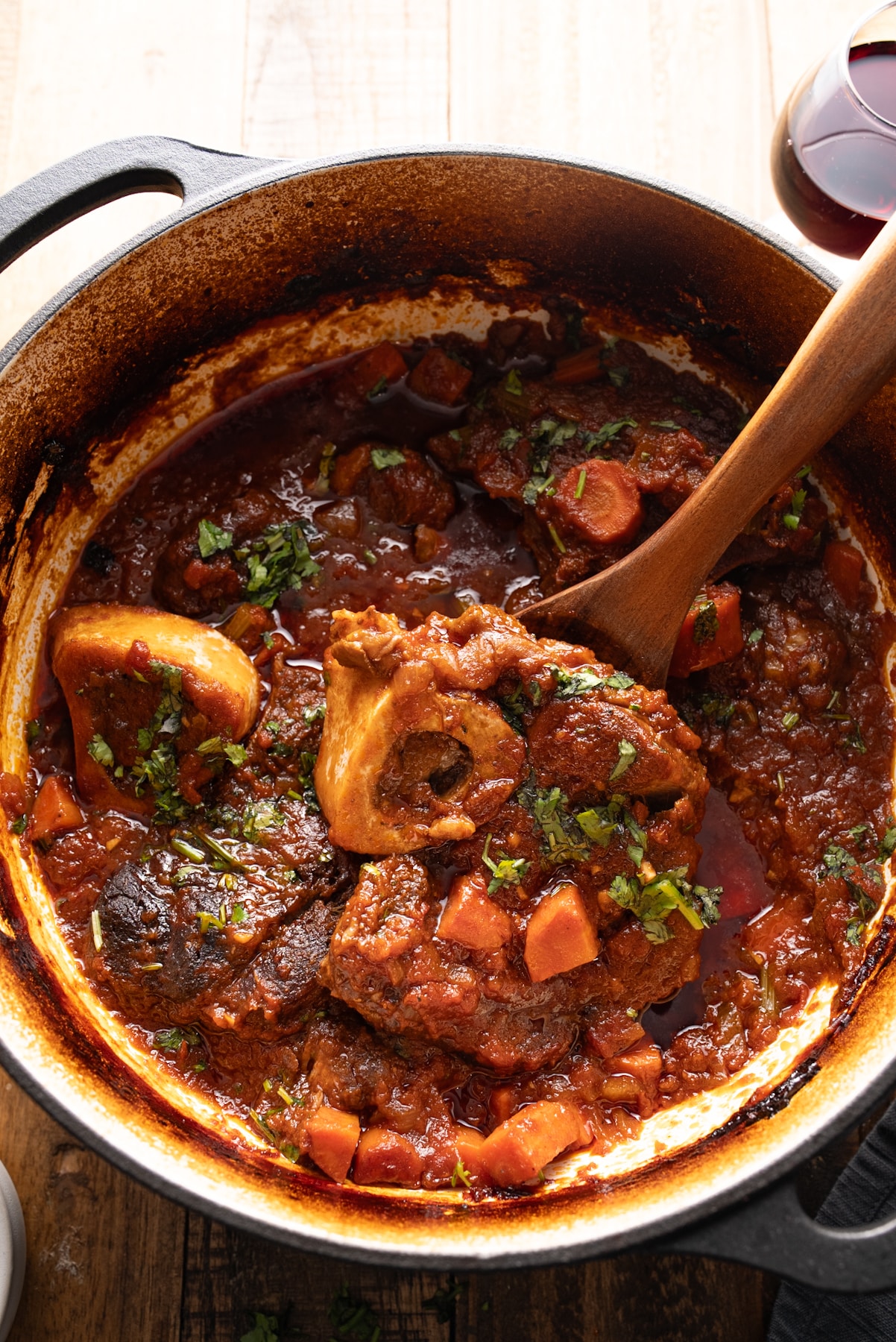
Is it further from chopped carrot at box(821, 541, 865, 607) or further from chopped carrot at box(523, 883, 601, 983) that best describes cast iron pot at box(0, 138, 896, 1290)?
chopped carrot at box(523, 883, 601, 983)

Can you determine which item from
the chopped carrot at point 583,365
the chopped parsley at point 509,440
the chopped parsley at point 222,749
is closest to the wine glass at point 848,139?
the chopped carrot at point 583,365

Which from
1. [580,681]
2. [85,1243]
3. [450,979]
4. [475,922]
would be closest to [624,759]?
[580,681]

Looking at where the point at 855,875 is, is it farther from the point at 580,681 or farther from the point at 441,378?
the point at 441,378

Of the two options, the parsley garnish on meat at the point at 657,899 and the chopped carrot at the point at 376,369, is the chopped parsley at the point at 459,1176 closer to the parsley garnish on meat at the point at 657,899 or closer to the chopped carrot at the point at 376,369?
the parsley garnish on meat at the point at 657,899

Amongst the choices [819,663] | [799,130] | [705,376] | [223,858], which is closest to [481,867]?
[223,858]

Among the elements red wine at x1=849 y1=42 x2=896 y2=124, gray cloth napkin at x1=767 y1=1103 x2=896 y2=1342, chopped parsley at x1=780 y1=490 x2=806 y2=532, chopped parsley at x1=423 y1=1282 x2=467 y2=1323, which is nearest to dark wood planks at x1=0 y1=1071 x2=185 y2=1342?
chopped parsley at x1=423 y1=1282 x2=467 y2=1323

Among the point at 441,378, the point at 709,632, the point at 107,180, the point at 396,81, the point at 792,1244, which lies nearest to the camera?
the point at 792,1244

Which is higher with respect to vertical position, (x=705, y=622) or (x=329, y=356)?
(x=705, y=622)
